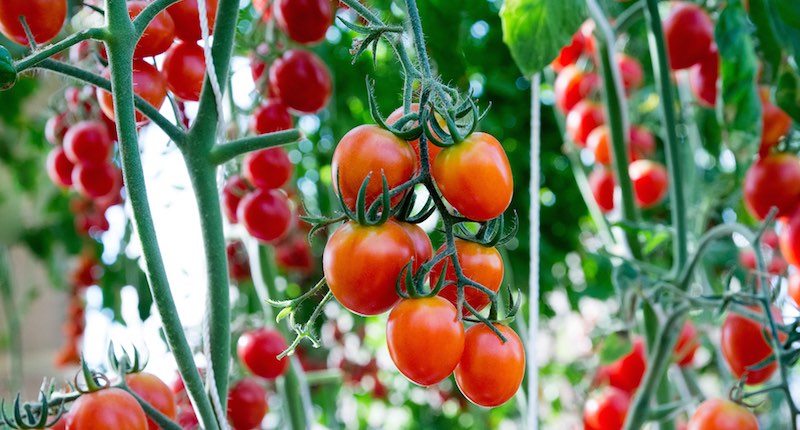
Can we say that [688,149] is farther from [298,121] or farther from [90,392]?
[90,392]

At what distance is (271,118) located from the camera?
79cm

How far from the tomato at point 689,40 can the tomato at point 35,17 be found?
67 cm

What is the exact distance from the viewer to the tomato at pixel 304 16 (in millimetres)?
695

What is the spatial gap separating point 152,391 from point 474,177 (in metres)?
0.28

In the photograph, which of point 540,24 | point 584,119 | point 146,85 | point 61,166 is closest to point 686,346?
point 584,119

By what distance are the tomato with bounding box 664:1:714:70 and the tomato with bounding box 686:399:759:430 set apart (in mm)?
400

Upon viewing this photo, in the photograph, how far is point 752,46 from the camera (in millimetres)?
823

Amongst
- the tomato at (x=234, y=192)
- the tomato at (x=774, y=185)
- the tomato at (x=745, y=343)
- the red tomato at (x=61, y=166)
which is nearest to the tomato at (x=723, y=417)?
the tomato at (x=745, y=343)

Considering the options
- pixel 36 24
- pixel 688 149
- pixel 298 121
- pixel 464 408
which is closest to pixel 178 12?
pixel 36 24

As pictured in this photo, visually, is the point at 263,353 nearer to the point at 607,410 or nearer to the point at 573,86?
the point at 607,410

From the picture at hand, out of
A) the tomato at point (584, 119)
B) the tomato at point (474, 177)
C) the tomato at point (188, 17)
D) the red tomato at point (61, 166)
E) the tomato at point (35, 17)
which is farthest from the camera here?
the tomato at point (584, 119)

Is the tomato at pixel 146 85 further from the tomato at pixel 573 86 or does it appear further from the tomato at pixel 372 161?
the tomato at pixel 573 86

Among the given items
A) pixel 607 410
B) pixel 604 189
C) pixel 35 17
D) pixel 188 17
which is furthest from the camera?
pixel 604 189

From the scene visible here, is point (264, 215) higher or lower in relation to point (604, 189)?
higher
